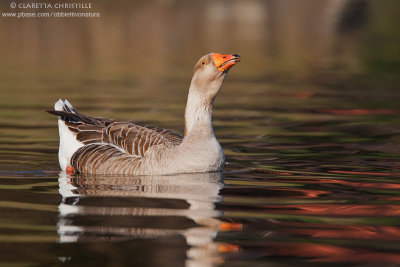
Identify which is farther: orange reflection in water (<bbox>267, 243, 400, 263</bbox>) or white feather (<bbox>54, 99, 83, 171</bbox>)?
white feather (<bbox>54, 99, 83, 171</bbox>)

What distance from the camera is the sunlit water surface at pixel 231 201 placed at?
336 inches

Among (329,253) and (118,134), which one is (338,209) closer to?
(329,253)

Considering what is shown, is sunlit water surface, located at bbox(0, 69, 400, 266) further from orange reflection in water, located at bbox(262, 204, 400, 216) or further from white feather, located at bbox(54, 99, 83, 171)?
white feather, located at bbox(54, 99, 83, 171)

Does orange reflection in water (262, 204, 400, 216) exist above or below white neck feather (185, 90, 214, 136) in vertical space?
below

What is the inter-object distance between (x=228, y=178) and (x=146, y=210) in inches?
107

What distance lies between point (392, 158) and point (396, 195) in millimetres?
3315

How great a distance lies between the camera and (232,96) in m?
25.8

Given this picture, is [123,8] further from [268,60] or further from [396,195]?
[396,195]

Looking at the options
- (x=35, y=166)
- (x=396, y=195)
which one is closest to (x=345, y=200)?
(x=396, y=195)

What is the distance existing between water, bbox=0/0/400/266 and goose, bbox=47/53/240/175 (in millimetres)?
243

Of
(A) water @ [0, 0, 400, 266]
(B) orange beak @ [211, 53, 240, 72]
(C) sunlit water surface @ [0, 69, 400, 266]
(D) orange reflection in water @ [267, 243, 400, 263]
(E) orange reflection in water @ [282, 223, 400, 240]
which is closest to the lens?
(D) orange reflection in water @ [267, 243, 400, 263]

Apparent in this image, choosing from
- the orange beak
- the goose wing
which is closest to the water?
the goose wing

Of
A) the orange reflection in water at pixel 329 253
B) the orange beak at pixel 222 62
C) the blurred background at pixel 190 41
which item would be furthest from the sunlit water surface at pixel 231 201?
the blurred background at pixel 190 41

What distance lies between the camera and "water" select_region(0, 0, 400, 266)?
28.4ft
